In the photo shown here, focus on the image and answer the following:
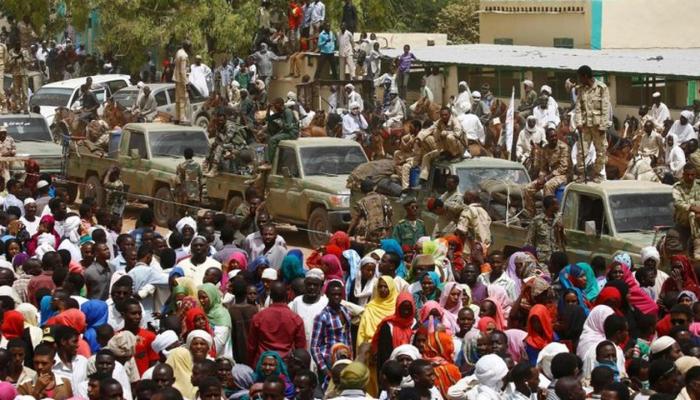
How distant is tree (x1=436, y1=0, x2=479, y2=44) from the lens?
48.8 metres

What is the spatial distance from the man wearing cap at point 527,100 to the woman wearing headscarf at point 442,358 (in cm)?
1561

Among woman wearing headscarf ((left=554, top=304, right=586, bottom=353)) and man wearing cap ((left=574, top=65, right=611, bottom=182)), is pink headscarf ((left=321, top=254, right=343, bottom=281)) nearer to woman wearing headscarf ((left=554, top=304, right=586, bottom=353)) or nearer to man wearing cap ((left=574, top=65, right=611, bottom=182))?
woman wearing headscarf ((left=554, top=304, right=586, bottom=353))

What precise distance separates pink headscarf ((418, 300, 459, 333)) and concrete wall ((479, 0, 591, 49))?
25.7m

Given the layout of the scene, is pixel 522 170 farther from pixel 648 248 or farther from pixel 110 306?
pixel 110 306

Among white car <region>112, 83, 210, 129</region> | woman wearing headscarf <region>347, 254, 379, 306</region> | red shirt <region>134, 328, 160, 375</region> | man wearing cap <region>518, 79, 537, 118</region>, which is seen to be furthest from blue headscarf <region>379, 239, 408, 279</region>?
white car <region>112, 83, 210, 129</region>

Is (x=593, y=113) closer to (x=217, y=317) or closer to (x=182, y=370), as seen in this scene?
(x=217, y=317)

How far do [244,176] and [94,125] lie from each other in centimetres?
433

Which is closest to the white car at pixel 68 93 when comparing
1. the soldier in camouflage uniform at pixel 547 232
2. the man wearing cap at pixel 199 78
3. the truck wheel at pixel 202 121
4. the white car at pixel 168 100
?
the white car at pixel 168 100

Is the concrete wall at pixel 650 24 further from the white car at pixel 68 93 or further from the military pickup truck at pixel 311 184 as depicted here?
the military pickup truck at pixel 311 184

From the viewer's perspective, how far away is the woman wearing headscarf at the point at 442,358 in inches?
452

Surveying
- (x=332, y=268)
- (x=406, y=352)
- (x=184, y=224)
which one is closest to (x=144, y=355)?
(x=406, y=352)

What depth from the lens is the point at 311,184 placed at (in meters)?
22.2

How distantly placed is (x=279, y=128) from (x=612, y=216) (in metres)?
7.14

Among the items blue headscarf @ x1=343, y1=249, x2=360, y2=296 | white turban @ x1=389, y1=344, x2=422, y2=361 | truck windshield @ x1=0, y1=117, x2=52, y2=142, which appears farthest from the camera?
truck windshield @ x1=0, y1=117, x2=52, y2=142
